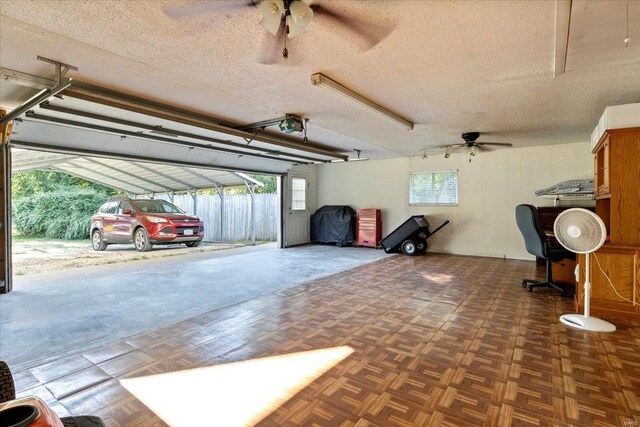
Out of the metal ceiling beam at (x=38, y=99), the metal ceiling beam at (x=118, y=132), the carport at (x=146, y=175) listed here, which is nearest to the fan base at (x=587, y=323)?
the metal ceiling beam at (x=38, y=99)

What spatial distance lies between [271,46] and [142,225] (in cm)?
685

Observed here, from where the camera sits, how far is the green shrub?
1334 centimetres

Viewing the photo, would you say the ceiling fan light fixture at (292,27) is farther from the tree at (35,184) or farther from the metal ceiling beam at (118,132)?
the tree at (35,184)

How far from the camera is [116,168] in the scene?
9812 mm

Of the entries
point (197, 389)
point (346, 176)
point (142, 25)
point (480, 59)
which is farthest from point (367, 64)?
point (346, 176)

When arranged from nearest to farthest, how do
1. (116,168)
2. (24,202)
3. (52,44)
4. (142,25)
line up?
1. (142,25)
2. (52,44)
3. (116,168)
4. (24,202)

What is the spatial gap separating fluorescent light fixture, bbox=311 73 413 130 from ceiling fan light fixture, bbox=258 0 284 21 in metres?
1.28

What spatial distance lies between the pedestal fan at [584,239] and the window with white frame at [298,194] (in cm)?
672

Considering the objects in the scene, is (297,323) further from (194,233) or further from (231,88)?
(194,233)

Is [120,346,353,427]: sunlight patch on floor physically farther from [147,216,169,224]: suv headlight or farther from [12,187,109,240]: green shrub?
[12,187,109,240]: green shrub

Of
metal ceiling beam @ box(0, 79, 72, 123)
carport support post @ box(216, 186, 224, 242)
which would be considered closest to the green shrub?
carport support post @ box(216, 186, 224, 242)

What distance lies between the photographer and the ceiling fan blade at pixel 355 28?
202 cm

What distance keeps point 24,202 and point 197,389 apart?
17140 mm

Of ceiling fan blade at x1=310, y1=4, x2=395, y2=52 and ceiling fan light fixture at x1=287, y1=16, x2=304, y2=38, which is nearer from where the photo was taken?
ceiling fan light fixture at x1=287, y1=16, x2=304, y2=38
